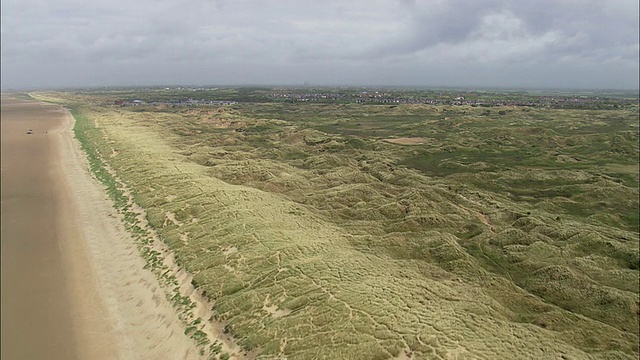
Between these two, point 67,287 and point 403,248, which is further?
point 403,248

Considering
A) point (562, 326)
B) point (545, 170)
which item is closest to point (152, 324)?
point (562, 326)

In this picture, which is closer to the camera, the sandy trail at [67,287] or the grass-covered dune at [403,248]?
the sandy trail at [67,287]

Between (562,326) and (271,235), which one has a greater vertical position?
(271,235)

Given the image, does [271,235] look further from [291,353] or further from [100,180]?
[100,180]
